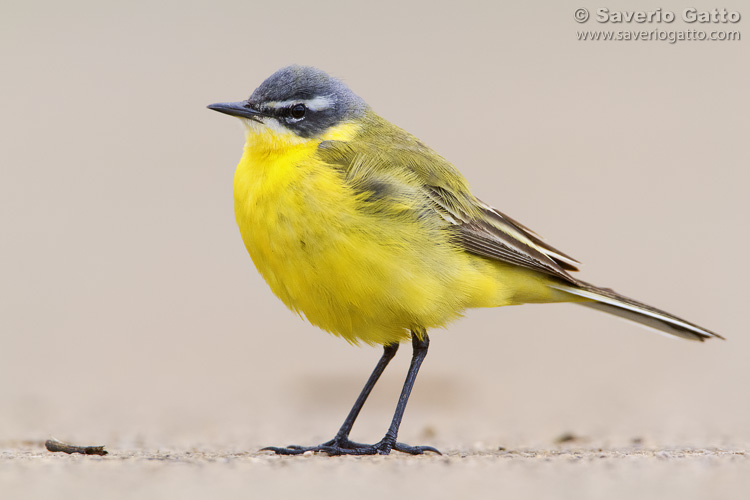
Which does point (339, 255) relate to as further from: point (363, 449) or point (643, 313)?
point (643, 313)

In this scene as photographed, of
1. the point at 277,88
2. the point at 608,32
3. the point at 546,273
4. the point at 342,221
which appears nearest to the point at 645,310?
the point at 546,273

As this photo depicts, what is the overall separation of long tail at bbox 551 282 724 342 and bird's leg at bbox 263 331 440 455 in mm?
1424

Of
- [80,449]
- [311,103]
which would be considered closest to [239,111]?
[311,103]

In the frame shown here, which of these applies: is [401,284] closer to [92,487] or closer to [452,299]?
[452,299]

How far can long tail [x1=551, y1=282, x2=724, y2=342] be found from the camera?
343 inches

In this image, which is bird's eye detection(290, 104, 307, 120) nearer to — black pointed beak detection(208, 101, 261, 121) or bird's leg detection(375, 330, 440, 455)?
black pointed beak detection(208, 101, 261, 121)

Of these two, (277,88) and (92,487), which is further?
(277,88)

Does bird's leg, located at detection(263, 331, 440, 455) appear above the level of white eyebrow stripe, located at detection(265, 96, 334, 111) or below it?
below

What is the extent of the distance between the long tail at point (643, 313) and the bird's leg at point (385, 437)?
142 centimetres

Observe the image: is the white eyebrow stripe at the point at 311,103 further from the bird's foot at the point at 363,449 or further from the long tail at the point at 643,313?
the bird's foot at the point at 363,449

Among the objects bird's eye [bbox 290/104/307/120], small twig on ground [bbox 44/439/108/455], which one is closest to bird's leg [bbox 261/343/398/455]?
small twig on ground [bbox 44/439/108/455]

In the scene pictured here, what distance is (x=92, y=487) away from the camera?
573 cm

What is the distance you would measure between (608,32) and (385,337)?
65.5 feet

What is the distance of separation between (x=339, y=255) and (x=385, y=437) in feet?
5.61
